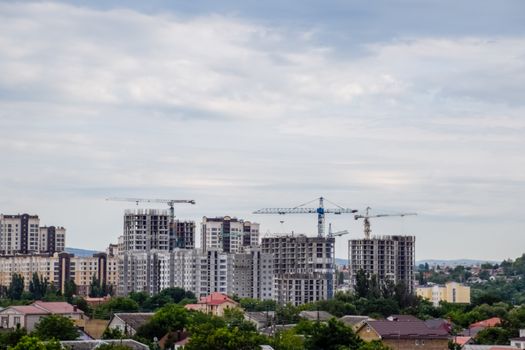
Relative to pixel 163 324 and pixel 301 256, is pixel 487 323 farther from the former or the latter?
pixel 301 256

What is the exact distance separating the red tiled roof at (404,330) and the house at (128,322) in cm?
945

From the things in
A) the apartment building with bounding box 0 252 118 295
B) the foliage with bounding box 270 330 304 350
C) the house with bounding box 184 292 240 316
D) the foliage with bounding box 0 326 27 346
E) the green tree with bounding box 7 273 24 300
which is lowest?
the foliage with bounding box 270 330 304 350

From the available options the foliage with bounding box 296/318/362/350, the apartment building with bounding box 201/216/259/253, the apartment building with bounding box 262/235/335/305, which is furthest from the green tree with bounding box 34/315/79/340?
the apartment building with bounding box 201/216/259/253

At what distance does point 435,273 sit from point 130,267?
66687 millimetres

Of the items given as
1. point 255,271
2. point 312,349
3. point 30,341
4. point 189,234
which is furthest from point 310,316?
point 189,234

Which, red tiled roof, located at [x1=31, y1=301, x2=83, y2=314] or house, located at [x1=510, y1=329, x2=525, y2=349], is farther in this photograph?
red tiled roof, located at [x1=31, y1=301, x2=83, y2=314]

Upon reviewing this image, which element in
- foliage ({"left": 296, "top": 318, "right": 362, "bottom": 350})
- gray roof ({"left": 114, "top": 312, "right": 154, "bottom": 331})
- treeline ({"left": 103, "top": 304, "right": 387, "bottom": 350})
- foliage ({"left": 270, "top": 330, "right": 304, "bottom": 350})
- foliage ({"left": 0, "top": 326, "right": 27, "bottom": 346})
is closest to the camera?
treeline ({"left": 103, "top": 304, "right": 387, "bottom": 350})

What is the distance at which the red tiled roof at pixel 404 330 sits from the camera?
4391 cm

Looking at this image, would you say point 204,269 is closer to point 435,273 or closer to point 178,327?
point 178,327

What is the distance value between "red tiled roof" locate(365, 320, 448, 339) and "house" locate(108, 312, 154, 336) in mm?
9450

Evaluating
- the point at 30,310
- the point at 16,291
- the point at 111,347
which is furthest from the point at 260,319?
the point at 16,291

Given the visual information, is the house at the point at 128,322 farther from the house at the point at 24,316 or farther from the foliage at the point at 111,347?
the foliage at the point at 111,347

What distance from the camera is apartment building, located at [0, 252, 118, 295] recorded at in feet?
362

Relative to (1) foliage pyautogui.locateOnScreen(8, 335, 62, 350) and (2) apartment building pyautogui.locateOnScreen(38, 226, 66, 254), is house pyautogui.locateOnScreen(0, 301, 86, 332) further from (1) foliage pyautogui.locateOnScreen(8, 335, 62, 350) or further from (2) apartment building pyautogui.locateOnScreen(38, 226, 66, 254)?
(2) apartment building pyautogui.locateOnScreen(38, 226, 66, 254)
